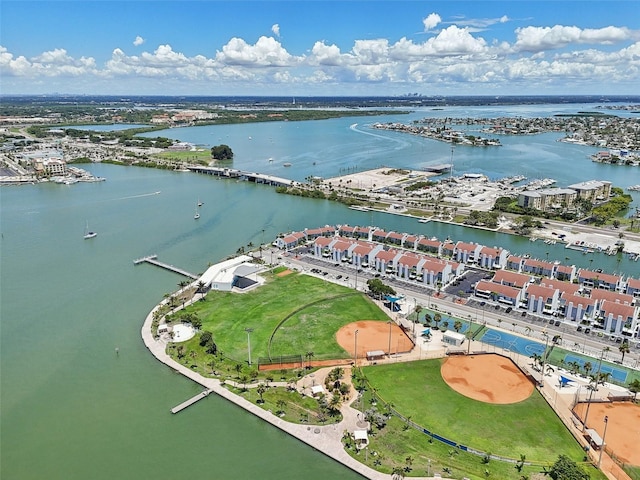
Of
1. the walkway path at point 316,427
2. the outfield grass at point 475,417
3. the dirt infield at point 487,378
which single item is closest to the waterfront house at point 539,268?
the dirt infield at point 487,378

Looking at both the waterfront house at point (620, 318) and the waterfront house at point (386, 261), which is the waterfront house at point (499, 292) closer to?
the waterfront house at point (620, 318)

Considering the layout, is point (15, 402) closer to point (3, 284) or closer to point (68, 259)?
point (3, 284)

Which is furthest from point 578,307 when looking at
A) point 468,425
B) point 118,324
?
point 118,324

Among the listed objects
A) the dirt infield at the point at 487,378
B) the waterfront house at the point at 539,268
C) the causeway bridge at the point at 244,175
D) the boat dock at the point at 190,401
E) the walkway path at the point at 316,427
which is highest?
the causeway bridge at the point at 244,175

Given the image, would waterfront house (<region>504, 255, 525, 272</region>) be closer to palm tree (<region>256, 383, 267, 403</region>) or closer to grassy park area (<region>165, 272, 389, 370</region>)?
grassy park area (<region>165, 272, 389, 370</region>)

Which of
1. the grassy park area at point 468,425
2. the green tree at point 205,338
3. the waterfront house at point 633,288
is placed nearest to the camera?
the grassy park area at point 468,425

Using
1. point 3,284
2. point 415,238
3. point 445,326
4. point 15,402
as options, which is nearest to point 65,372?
point 15,402

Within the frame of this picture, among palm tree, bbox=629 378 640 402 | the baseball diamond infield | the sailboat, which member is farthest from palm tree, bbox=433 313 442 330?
the sailboat
